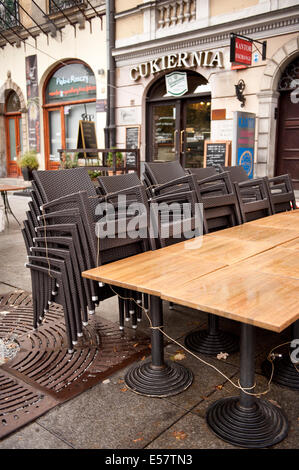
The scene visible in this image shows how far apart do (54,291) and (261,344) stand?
149cm

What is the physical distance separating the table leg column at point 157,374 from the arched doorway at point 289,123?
701 cm

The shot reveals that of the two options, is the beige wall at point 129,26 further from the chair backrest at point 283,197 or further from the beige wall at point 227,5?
the chair backrest at point 283,197

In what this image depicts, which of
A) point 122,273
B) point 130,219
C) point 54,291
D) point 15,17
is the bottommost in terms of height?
point 54,291

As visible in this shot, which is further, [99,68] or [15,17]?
[15,17]

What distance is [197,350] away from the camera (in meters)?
2.86

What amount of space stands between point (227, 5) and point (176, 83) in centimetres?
207

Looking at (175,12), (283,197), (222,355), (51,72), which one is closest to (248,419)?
(222,355)

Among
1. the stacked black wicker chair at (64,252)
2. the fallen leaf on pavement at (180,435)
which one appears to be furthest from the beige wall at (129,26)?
the fallen leaf on pavement at (180,435)

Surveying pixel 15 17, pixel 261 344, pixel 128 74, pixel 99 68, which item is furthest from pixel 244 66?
pixel 15 17

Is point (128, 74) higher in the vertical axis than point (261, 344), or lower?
higher

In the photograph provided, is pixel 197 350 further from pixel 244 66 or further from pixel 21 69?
pixel 21 69

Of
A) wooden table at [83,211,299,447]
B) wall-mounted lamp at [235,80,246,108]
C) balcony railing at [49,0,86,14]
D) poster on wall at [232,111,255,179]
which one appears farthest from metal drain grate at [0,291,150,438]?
balcony railing at [49,0,86,14]

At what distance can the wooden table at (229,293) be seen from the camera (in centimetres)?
167

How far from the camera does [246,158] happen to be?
8766 millimetres
